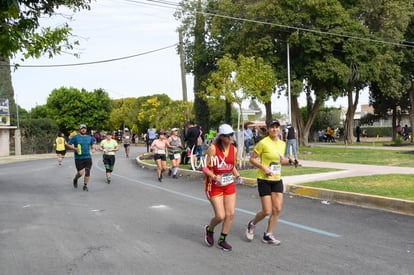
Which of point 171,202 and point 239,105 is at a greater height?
point 239,105

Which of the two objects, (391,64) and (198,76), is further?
(198,76)

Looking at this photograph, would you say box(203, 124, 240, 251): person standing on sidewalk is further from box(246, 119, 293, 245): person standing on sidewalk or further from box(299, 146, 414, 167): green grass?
box(299, 146, 414, 167): green grass

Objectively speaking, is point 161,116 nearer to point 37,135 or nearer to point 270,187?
point 37,135

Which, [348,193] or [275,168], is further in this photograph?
[348,193]

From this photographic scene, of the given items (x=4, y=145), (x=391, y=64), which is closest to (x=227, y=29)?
(x=391, y=64)

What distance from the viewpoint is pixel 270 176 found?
6090mm

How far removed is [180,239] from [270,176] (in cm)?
167

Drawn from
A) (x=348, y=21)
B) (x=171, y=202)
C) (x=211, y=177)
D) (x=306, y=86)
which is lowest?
(x=171, y=202)

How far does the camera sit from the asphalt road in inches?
205

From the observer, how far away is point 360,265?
5.17 m

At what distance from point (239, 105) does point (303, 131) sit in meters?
16.7

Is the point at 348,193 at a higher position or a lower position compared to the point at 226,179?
lower

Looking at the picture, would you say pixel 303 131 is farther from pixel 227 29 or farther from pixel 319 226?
pixel 319 226

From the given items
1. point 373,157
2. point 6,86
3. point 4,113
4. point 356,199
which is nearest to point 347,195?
point 356,199
